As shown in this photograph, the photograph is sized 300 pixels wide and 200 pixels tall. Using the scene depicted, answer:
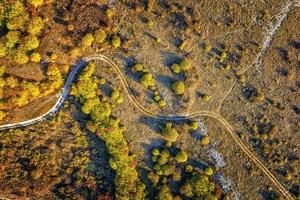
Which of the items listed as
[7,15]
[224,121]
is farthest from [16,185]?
[224,121]

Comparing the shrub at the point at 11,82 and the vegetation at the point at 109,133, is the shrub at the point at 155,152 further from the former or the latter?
the shrub at the point at 11,82

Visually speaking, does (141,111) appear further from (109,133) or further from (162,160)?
(162,160)

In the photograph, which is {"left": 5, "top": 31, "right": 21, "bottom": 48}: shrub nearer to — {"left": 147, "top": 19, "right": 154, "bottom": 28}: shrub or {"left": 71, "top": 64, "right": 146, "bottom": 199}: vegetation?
{"left": 71, "top": 64, "right": 146, "bottom": 199}: vegetation

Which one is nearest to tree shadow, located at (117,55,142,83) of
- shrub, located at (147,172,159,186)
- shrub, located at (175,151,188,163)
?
shrub, located at (175,151,188,163)

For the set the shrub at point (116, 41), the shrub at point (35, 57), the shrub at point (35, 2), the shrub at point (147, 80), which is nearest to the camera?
the shrub at point (35, 2)

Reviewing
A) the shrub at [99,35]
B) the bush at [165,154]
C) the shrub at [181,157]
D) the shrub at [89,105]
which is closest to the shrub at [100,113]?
the shrub at [89,105]

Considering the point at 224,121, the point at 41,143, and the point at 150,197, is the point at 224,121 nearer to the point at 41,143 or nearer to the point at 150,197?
the point at 150,197
